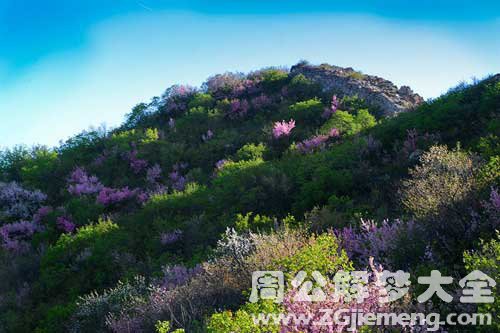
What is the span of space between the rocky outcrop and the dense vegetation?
2.73 feet

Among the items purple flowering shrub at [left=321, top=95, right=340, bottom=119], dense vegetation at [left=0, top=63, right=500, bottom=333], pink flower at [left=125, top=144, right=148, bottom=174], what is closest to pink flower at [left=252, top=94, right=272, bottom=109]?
dense vegetation at [left=0, top=63, right=500, bottom=333]

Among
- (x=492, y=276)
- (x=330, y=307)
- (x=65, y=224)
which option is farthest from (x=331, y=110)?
(x=330, y=307)

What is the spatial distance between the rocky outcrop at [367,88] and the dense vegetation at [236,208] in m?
0.83

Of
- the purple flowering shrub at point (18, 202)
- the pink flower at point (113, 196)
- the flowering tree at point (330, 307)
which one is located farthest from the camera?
the purple flowering shrub at point (18, 202)

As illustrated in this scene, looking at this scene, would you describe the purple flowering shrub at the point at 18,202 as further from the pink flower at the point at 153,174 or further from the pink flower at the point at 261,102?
the pink flower at the point at 261,102

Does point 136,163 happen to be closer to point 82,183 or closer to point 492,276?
point 82,183

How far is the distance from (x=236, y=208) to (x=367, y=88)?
10384 millimetres

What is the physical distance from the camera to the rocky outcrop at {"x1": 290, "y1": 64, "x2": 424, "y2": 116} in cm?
1597

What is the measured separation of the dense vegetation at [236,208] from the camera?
5.12 metres

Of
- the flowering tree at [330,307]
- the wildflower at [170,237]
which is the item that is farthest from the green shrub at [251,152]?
the flowering tree at [330,307]

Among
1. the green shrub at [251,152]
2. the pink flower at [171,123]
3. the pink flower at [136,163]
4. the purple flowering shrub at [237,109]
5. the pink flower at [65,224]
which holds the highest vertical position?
the purple flowering shrub at [237,109]

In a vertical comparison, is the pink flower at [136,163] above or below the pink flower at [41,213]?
above

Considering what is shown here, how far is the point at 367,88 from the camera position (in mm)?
17484

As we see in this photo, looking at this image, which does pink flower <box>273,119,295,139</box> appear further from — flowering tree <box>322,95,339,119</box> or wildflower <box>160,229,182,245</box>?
wildflower <box>160,229,182,245</box>
